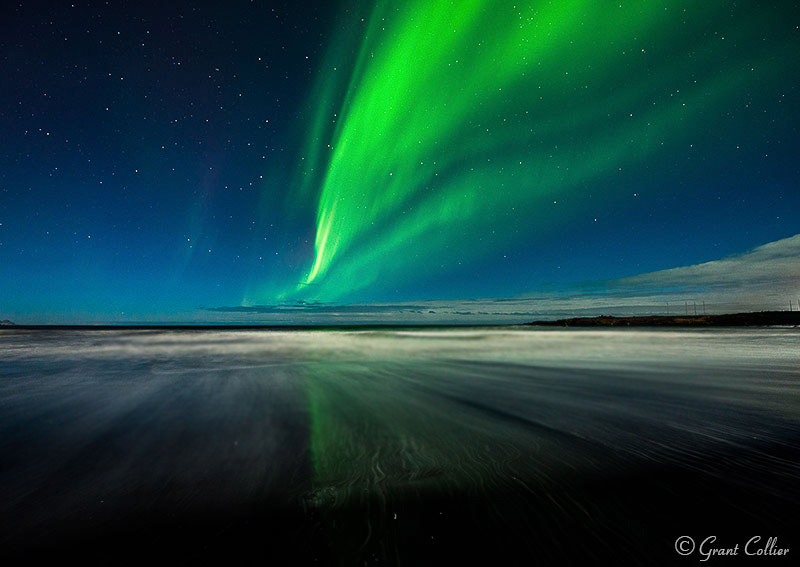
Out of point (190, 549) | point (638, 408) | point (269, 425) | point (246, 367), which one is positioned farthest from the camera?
point (246, 367)

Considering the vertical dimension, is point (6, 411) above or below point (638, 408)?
above

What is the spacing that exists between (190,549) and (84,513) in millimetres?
1110

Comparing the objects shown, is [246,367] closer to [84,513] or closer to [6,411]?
[6,411]

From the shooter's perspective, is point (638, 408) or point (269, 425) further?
point (638, 408)

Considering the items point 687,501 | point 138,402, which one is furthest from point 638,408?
point 138,402

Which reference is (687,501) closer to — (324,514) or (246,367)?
(324,514)

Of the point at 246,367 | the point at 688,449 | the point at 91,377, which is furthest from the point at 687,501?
the point at 91,377

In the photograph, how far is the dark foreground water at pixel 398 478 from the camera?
1.96 m

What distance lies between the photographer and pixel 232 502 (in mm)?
2490

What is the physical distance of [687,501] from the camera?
238cm

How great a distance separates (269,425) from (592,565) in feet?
13.3

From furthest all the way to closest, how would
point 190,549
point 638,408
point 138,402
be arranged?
point 138,402 → point 638,408 → point 190,549

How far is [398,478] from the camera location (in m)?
Answer: 2.84

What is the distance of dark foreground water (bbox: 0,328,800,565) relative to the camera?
1.96m
